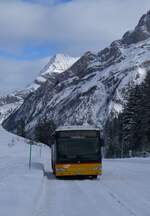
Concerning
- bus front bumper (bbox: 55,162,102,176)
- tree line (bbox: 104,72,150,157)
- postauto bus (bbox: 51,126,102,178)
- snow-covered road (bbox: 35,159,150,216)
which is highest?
tree line (bbox: 104,72,150,157)

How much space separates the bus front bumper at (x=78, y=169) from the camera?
94.6ft

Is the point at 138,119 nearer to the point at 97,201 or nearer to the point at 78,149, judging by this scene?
the point at 78,149

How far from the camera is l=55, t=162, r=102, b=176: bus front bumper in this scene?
28.8 m

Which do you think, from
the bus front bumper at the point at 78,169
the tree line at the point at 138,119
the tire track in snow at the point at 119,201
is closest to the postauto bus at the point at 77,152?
the bus front bumper at the point at 78,169

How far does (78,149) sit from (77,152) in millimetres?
261

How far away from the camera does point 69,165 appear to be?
29.1 metres

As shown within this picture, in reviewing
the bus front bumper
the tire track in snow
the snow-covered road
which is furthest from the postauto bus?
the tire track in snow

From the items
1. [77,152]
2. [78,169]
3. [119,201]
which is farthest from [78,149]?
[119,201]

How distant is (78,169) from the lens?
95.0ft

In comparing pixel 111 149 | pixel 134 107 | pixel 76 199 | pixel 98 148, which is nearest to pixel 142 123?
pixel 134 107

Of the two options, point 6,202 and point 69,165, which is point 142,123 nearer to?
point 69,165

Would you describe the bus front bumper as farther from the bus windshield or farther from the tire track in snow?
the tire track in snow

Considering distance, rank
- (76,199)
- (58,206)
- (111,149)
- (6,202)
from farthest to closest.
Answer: (111,149)
(76,199)
(58,206)
(6,202)

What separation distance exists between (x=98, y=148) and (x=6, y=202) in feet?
49.6
